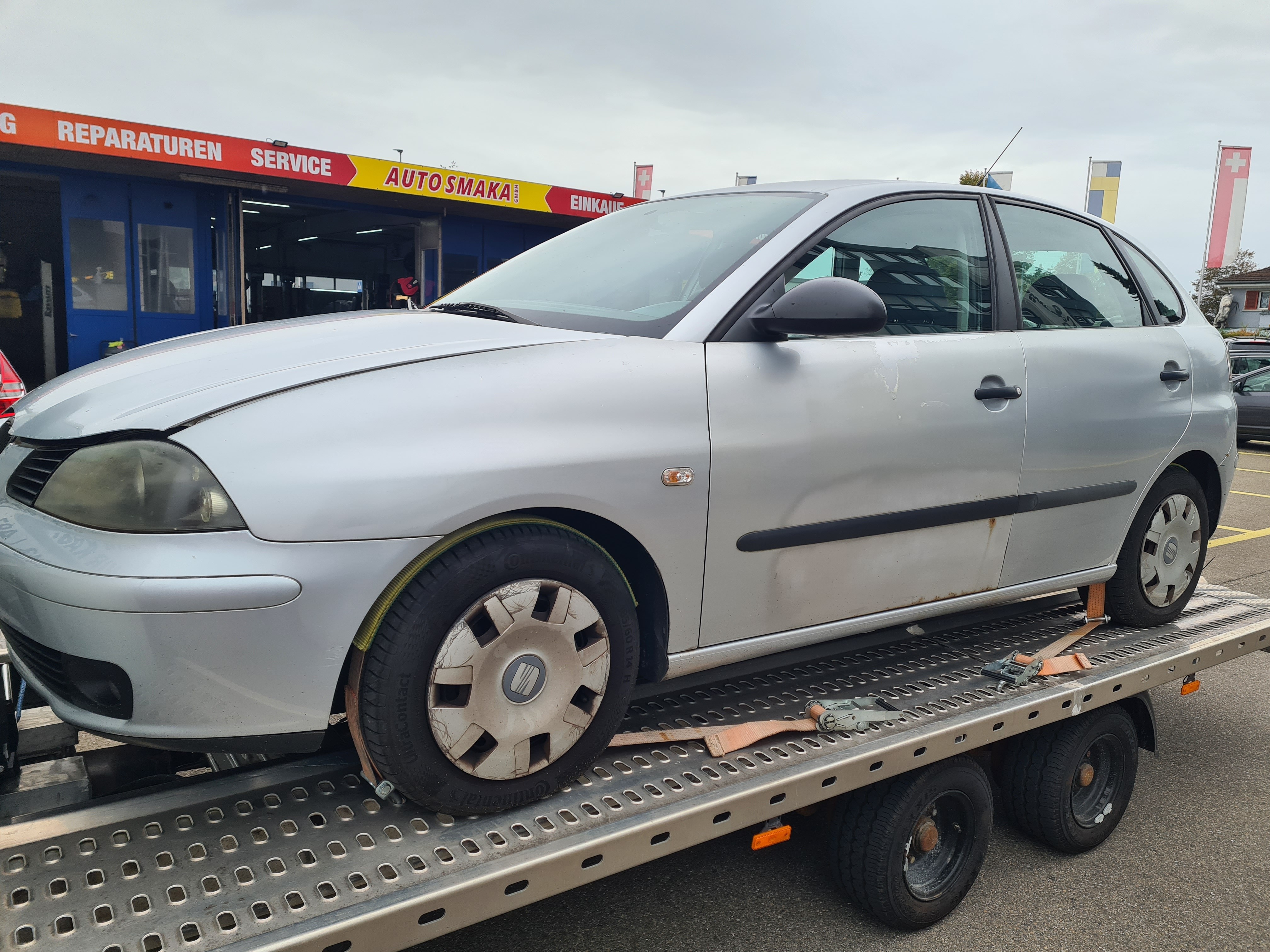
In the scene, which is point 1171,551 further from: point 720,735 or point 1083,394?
point 720,735

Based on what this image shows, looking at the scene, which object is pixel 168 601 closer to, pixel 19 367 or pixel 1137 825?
pixel 1137 825

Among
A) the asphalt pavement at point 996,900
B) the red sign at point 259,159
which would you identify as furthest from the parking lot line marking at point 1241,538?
the red sign at point 259,159

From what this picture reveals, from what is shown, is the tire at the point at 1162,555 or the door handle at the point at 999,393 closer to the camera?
the door handle at the point at 999,393

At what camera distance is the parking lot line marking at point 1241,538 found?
24.1ft

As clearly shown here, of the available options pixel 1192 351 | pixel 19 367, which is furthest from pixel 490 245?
pixel 1192 351

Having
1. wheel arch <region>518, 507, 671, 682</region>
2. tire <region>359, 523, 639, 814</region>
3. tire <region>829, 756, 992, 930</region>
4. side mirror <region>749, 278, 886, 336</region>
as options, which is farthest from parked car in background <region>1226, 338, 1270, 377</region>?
Result: tire <region>359, 523, 639, 814</region>

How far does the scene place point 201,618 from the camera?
1.54m

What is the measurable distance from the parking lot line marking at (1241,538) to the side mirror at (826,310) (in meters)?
6.43

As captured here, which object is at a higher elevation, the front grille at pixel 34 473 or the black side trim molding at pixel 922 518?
the front grille at pixel 34 473

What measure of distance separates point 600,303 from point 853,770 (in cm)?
128

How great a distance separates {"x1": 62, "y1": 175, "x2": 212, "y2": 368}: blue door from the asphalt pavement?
1151 cm

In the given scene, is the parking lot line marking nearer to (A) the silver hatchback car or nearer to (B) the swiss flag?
(A) the silver hatchback car

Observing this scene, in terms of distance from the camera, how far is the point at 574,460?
72.5 inches

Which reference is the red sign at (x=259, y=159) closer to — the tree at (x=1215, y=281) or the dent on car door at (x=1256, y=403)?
the dent on car door at (x=1256, y=403)
